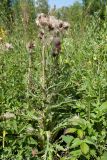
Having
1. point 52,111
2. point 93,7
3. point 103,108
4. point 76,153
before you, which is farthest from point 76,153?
point 93,7

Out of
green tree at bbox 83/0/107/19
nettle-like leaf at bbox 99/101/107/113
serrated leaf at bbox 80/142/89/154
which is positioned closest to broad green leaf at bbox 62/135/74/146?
serrated leaf at bbox 80/142/89/154

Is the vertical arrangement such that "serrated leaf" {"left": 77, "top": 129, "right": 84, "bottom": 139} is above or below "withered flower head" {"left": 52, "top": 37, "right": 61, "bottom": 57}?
below

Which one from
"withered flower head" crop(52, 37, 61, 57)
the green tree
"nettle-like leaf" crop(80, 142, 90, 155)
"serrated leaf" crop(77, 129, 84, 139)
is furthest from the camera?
the green tree

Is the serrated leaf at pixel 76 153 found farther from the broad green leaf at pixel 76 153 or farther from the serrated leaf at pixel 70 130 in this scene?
the serrated leaf at pixel 70 130

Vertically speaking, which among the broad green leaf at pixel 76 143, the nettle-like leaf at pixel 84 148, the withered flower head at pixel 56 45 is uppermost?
the withered flower head at pixel 56 45

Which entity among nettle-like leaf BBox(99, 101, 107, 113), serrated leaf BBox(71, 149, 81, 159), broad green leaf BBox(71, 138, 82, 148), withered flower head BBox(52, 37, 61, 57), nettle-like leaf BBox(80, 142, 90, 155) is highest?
withered flower head BBox(52, 37, 61, 57)

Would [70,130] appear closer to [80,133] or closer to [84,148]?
[80,133]

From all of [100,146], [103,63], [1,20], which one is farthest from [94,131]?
[1,20]

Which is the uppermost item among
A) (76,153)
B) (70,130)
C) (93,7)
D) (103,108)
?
(93,7)

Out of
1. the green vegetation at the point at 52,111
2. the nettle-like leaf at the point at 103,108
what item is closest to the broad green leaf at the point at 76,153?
the green vegetation at the point at 52,111

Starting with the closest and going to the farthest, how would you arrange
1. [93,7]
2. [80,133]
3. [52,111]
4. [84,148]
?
[84,148], [80,133], [52,111], [93,7]

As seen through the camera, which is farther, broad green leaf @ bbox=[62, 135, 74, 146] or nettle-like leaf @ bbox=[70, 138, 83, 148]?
broad green leaf @ bbox=[62, 135, 74, 146]

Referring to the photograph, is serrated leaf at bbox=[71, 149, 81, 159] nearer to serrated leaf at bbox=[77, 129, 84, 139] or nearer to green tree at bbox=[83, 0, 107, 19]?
serrated leaf at bbox=[77, 129, 84, 139]

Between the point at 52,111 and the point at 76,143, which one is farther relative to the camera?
the point at 52,111
